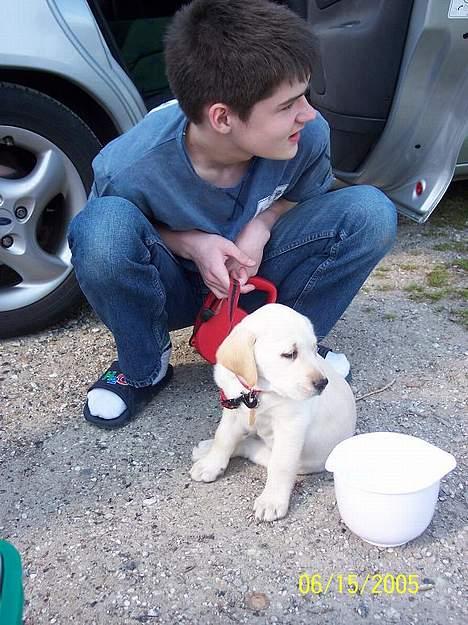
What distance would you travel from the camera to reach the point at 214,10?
185 centimetres

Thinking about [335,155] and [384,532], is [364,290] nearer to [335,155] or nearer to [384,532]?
[335,155]

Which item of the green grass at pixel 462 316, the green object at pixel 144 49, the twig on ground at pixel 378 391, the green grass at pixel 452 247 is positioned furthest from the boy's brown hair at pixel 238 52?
the green grass at pixel 452 247

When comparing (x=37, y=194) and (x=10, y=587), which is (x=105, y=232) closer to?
(x=37, y=194)

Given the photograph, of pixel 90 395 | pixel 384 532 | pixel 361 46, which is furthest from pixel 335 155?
pixel 384 532

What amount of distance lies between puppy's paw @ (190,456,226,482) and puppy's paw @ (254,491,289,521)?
0.18 metres

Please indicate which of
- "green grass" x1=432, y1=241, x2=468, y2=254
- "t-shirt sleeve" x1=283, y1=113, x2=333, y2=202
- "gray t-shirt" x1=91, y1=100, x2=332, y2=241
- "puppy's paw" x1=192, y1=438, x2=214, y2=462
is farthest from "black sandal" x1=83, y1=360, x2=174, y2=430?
"green grass" x1=432, y1=241, x2=468, y2=254

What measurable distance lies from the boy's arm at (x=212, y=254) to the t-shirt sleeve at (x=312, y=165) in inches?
13.0

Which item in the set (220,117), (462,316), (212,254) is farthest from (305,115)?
(462,316)

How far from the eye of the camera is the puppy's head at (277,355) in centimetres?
171

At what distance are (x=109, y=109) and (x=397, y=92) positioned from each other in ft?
3.76

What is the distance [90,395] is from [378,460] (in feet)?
3.11

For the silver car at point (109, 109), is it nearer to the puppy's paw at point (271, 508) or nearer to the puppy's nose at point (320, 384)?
the puppy's nose at point (320, 384)

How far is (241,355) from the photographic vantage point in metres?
1.72

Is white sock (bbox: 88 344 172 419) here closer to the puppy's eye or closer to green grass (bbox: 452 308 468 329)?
the puppy's eye
